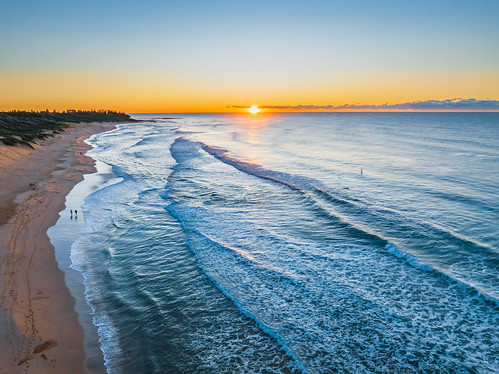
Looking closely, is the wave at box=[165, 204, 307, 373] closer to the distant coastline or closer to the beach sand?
the beach sand

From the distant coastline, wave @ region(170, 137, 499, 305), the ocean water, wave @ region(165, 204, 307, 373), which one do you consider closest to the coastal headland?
the ocean water

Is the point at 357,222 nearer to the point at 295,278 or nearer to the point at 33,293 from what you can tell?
the point at 295,278

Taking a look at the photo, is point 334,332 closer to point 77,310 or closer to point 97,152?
point 77,310

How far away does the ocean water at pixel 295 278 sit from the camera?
323 inches

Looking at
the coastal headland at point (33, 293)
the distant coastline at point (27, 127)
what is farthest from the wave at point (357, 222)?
the distant coastline at point (27, 127)

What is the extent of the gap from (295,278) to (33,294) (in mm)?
8821

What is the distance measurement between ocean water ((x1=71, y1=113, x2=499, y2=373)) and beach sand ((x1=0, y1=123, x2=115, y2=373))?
2.71 feet

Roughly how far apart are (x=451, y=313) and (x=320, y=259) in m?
4.85

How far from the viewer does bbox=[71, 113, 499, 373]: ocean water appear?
821 centimetres

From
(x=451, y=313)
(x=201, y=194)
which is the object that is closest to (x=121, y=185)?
(x=201, y=194)

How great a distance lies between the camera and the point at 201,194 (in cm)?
2408

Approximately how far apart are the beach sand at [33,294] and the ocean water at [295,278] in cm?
83

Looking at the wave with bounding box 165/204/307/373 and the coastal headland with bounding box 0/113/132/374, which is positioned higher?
the coastal headland with bounding box 0/113/132/374

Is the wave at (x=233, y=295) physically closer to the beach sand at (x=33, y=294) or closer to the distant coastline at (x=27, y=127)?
the beach sand at (x=33, y=294)
